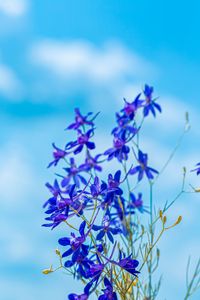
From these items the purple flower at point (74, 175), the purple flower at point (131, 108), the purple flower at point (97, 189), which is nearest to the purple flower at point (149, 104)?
the purple flower at point (131, 108)

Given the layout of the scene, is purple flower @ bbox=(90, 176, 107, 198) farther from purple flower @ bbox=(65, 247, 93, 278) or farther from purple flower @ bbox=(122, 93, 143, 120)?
purple flower @ bbox=(122, 93, 143, 120)

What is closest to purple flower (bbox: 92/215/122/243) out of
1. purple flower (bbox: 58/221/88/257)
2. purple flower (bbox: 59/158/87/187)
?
purple flower (bbox: 58/221/88/257)

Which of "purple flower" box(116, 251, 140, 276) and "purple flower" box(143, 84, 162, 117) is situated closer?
"purple flower" box(116, 251, 140, 276)

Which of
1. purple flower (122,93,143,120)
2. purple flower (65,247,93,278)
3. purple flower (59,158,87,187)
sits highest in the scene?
purple flower (122,93,143,120)

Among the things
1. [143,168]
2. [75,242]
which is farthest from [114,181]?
[143,168]

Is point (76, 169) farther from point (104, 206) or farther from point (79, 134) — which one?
point (104, 206)

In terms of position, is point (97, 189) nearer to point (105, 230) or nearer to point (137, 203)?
point (105, 230)

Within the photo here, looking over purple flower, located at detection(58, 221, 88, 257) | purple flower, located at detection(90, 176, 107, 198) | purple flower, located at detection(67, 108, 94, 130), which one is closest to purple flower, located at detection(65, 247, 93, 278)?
purple flower, located at detection(58, 221, 88, 257)

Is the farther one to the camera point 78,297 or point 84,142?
point 84,142

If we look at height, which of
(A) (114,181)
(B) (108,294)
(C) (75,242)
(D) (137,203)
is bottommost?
(B) (108,294)

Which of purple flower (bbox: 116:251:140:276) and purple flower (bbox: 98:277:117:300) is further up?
purple flower (bbox: 116:251:140:276)

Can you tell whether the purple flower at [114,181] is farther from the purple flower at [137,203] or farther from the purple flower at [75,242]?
the purple flower at [137,203]
